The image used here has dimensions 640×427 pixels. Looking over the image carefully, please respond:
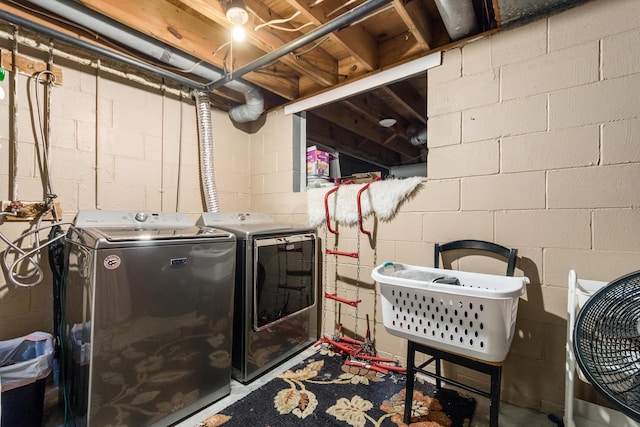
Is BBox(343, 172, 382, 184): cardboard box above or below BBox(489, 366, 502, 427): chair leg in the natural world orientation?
above

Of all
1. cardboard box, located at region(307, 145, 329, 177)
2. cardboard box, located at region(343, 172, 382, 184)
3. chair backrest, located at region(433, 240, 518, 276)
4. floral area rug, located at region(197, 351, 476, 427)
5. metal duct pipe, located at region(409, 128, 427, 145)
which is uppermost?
metal duct pipe, located at region(409, 128, 427, 145)

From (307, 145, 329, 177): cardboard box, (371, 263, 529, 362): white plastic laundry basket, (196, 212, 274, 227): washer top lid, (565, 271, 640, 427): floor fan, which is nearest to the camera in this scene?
(565, 271, 640, 427): floor fan

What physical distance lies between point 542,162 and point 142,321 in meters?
2.26

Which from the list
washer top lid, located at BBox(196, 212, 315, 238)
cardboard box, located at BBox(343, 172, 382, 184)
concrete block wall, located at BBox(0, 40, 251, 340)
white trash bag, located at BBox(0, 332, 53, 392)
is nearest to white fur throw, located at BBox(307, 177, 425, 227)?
cardboard box, located at BBox(343, 172, 382, 184)

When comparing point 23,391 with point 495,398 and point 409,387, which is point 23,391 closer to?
point 409,387

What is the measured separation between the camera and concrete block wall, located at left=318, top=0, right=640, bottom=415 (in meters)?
1.40

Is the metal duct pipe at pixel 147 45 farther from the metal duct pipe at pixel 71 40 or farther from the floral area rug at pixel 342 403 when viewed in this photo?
the floral area rug at pixel 342 403

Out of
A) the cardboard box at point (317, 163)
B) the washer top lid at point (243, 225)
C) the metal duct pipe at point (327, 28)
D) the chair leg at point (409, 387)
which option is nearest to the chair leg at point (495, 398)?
the chair leg at point (409, 387)

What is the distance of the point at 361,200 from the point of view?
7.44ft

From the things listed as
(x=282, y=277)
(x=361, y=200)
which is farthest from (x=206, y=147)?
(x=361, y=200)

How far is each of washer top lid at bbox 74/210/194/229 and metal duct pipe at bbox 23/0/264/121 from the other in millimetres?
1033

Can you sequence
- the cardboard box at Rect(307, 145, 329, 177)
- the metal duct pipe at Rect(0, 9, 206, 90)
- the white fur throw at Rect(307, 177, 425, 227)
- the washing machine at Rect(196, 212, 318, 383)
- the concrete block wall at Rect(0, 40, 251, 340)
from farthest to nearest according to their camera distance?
the cardboard box at Rect(307, 145, 329, 177), the white fur throw at Rect(307, 177, 425, 227), the washing machine at Rect(196, 212, 318, 383), the concrete block wall at Rect(0, 40, 251, 340), the metal duct pipe at Rect(0, 9, 206, 90)

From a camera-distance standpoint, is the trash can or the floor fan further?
the trash can

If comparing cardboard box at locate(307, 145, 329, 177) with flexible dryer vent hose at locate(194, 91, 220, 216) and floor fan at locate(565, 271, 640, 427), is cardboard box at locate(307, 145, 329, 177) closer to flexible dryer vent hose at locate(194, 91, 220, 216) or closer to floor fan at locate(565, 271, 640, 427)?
flexible dryer vent hose at locate(194, 91, 220, 216)
